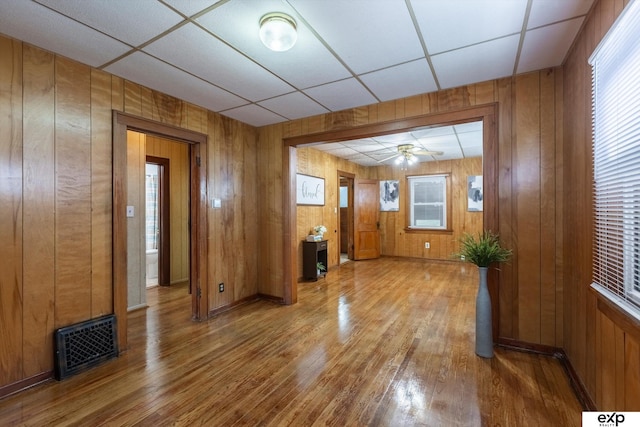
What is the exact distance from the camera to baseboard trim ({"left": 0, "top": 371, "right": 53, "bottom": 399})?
197cm

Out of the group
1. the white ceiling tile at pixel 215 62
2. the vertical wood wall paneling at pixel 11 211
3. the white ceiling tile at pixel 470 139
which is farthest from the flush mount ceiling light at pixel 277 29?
the white ceiling tile at pixel 470 139

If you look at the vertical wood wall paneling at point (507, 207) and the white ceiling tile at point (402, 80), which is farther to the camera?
the vertical wood wall paneling at point (507, 207)

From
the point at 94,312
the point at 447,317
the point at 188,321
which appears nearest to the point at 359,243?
the point at 447,317

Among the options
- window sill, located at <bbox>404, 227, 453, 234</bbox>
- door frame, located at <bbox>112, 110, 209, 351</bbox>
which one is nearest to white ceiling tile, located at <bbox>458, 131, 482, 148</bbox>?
window sill, located at <bbox>404, 227, 453, 234</bbox>

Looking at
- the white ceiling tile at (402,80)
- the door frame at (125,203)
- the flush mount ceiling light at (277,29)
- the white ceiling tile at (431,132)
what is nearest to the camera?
the flush mount ceiling light at (277,29)

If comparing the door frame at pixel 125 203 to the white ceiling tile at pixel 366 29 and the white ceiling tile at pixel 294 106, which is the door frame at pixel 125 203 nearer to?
the white ceiling tile at pixel 294 106

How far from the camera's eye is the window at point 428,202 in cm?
698

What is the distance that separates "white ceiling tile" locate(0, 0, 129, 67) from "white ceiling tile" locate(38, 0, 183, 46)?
0.10m

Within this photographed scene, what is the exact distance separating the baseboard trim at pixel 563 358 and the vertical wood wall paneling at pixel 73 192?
3.77m

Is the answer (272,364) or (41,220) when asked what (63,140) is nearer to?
(41,220)

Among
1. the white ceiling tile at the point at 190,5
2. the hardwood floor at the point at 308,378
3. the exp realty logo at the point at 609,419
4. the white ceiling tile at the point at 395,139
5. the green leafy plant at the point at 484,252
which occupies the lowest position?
the hardwood floor at the point at 308,378

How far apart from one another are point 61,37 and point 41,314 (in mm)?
2066

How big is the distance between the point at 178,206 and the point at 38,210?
3.01m

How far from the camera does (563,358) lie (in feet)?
7.74
